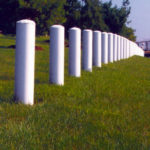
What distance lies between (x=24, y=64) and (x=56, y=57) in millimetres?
1839

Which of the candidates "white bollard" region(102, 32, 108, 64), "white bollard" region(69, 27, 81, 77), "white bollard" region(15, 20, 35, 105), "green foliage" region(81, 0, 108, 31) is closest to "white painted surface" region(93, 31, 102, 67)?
"white bollard" region(102, 32, 108, 64)

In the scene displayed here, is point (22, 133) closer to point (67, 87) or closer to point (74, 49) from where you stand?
point (67, 87)

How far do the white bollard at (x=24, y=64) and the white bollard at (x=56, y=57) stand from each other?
1.62 metres

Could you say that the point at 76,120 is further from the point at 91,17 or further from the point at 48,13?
the point at 91,17

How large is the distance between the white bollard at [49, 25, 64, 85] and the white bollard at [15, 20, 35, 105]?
5.33 feet

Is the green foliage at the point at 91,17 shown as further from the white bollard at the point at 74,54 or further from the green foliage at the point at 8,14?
the white bollard at the point at 74,54

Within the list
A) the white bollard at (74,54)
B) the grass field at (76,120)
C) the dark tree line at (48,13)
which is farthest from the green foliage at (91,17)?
the grass field at (76,120)

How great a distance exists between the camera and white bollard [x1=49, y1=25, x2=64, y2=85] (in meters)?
7.33

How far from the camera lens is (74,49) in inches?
356

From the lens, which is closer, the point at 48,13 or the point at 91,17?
the point at 48,13

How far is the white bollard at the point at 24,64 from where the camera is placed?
5.50 m

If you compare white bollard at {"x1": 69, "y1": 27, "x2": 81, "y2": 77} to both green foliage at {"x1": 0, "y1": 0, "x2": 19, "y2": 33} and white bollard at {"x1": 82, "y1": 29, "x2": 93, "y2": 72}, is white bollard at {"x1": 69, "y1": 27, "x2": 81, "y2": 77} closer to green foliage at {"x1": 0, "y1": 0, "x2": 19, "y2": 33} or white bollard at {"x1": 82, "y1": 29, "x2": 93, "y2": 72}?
white bollard at {"x1": 82, "y1": 29, "x2": 93, "y2": 72}

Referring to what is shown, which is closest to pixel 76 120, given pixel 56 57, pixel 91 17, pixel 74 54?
pixel 56 57

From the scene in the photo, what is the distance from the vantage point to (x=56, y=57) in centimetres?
734
